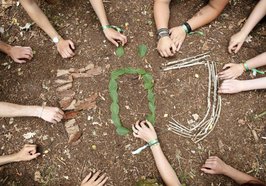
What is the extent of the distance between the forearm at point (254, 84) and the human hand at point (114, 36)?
1.05m

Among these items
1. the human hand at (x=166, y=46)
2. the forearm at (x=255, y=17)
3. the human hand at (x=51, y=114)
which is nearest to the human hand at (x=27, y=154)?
the human hand at (x=51, y=114)

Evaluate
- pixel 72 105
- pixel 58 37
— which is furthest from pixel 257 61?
pixel 58 37

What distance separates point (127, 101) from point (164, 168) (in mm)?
634

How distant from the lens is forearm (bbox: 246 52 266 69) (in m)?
2.72

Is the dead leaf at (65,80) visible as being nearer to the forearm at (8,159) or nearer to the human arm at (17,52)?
the human arm at (17,52)

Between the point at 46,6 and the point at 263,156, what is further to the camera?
the point at 46,6

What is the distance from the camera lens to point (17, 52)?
2.99 meters

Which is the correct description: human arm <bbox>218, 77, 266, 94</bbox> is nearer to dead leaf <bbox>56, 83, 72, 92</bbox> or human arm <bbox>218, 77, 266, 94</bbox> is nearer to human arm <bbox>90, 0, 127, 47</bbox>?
human arm <bbox>90, 0, 127, 47</bbox>

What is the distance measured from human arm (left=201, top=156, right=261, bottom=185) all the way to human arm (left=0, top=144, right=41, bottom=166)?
52.1 inches

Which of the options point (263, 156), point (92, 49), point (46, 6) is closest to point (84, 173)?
point (92, 49)

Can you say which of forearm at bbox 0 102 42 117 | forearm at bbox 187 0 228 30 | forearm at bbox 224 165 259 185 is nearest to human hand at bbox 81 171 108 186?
forearm at bbox 0 102 42 117

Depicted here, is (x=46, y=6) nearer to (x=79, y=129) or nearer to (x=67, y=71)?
(x=67, y=71)

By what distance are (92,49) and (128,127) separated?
2.54ft

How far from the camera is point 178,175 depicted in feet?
8.52
